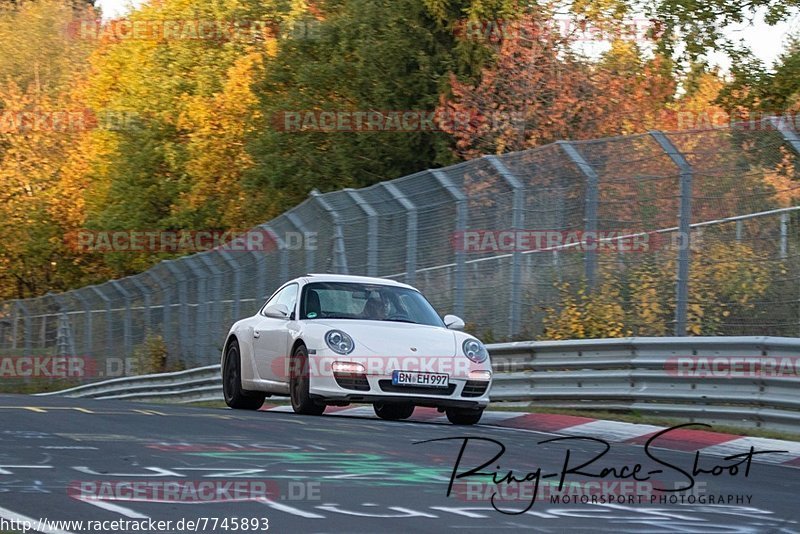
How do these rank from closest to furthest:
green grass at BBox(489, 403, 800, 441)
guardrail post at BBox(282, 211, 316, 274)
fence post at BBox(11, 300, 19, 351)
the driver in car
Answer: green grass at BBox(489, 403, 800, 441) < the driver in car < guardrail post at BBox(282, 211, 316, 274) < fence post at BBox(11, 300, 19, 351)

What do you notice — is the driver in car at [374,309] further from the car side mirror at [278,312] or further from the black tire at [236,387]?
the black tire at [236,387]

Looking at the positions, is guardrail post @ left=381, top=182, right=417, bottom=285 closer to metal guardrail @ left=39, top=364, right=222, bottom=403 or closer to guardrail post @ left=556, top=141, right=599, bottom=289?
guardrail post @ left=556, top=141, right=599, bottom=289

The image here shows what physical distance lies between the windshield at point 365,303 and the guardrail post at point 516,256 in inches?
63.8

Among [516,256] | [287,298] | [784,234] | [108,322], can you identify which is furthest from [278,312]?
[108,322]

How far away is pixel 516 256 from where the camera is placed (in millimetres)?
16016

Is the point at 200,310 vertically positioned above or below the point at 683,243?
below

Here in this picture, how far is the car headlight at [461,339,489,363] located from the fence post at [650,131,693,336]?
1.87m

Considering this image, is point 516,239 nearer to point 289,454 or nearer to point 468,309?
point 468,309

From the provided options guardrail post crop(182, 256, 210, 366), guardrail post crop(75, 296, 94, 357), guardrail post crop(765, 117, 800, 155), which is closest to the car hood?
guardrail post crop(765, 117, 800, 155)

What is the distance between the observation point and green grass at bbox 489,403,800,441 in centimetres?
1169

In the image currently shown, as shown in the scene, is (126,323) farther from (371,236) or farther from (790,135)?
(790,135)

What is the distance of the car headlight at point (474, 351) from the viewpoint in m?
13.5

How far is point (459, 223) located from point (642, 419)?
14.2 feet

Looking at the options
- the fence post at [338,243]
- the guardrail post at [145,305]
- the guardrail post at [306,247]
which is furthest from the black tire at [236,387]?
the guardrail post at [145,305]
